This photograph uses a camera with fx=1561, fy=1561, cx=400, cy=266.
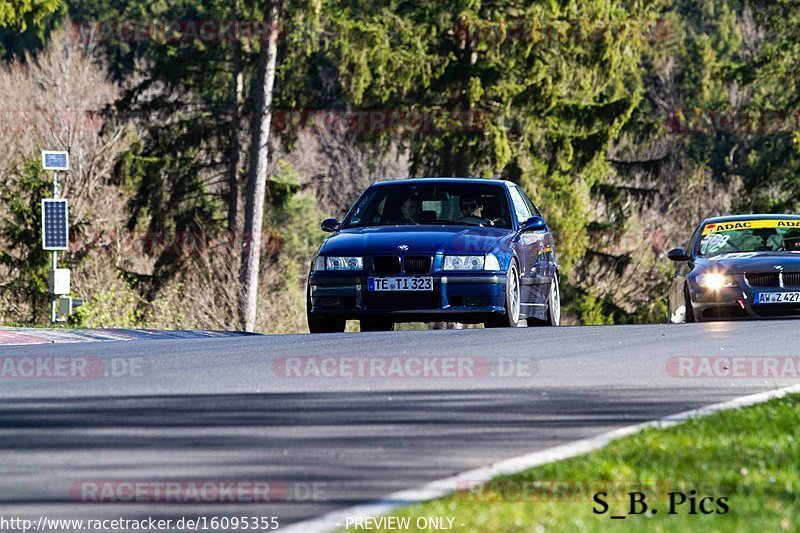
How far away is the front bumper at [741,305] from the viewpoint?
59.2 feet

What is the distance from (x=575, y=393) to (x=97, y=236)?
37.3 meters

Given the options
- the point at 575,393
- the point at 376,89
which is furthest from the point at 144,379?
the point at 376,89

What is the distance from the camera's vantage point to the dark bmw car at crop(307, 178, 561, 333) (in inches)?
594

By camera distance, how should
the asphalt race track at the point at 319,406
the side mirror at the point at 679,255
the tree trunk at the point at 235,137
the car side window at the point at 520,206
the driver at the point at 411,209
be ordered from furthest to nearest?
the tree trunk at the point at 235,137
the side mirror at the point at 679,255
the car side window at the point at 520,206
the driver at the point at 411,209
the asphalt race track at the point at 319,406

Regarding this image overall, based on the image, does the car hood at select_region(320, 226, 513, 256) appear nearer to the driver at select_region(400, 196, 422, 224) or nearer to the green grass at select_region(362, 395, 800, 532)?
the driver at select_region(400, 196, 422, 224)

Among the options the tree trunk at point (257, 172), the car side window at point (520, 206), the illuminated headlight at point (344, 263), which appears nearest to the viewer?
the illuminated headlight at point (344, 263)

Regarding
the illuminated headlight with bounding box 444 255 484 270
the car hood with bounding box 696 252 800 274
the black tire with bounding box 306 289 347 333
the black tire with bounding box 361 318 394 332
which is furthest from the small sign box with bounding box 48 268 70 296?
the illuminated headlight with bounding box 444 255 484 270

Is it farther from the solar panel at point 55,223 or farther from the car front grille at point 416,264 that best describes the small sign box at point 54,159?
the car front grille at point 416,264

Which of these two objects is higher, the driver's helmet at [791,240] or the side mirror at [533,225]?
the side mirror at [533,225]

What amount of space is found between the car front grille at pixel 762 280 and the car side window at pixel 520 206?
8.67 ft

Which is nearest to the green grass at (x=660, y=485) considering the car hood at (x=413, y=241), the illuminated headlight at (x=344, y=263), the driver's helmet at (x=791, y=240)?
the car hood at (x=413, y=241)

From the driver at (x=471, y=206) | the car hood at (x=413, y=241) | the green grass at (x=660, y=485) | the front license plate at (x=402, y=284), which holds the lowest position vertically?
the green grass at (x=660, y=485)

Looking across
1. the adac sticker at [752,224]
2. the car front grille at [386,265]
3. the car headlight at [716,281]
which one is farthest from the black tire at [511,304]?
the adac sticker at [752,224]

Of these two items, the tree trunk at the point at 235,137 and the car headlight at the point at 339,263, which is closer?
the car headlight at the point at 339,263
